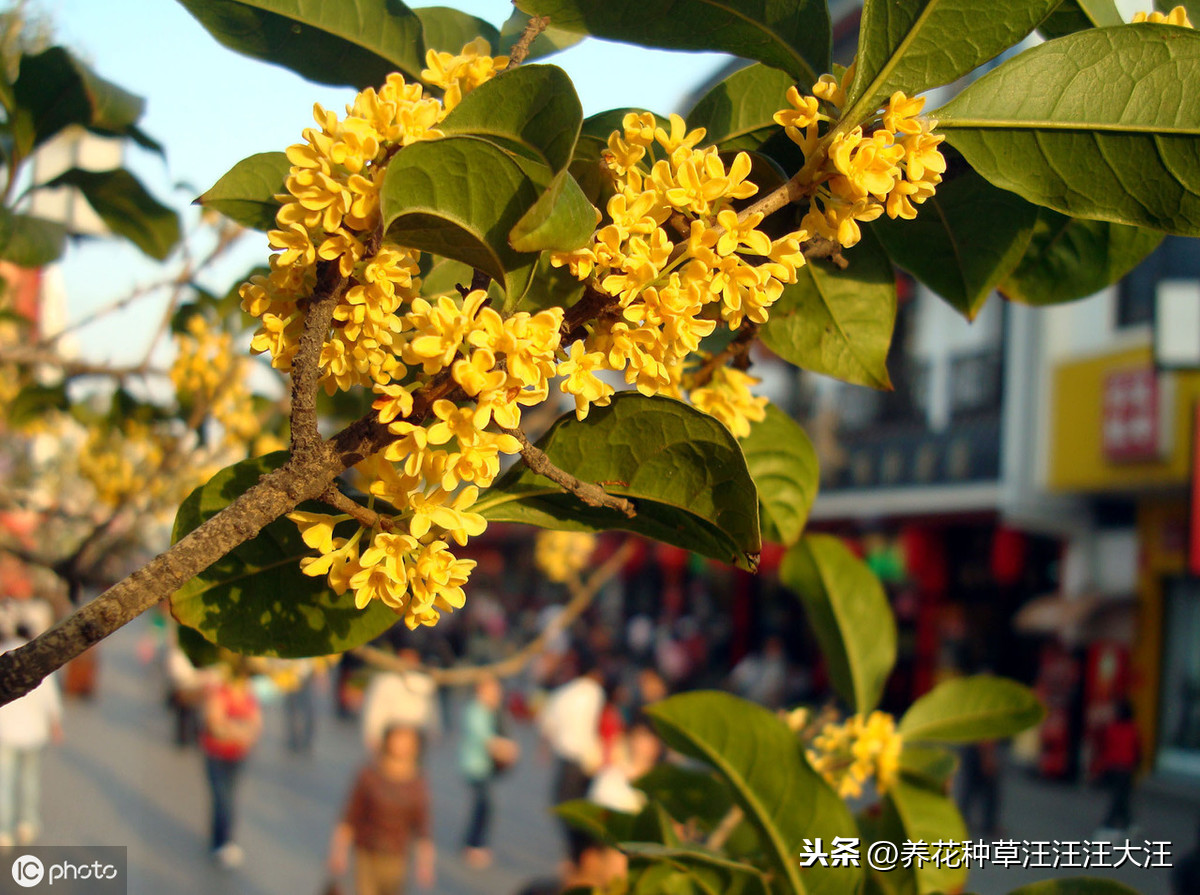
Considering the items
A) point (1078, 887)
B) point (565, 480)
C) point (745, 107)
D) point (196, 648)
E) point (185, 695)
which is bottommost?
point (185, 695)

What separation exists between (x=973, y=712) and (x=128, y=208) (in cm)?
155

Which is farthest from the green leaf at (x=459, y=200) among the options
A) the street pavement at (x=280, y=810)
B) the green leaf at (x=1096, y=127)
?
the street pavement at (x=280, y=810)

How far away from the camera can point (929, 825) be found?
1.30 m

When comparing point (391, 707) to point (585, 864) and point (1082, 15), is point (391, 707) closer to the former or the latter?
point (585, 864)

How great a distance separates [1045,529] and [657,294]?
10834mm

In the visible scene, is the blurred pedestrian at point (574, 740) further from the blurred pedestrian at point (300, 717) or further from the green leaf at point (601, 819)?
the green leaf at point (601, 819)

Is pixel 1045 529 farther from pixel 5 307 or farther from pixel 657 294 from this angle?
pixel 657 294

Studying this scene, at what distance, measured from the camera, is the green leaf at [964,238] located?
101 cm

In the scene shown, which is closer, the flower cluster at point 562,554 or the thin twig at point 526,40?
the thin twig at point 526,40

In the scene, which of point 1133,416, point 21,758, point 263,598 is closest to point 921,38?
point 263,598

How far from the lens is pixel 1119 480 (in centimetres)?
930

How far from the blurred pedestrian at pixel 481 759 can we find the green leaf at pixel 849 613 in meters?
5.78

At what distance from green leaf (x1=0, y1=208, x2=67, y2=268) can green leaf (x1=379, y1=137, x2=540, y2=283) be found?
3.41 ft

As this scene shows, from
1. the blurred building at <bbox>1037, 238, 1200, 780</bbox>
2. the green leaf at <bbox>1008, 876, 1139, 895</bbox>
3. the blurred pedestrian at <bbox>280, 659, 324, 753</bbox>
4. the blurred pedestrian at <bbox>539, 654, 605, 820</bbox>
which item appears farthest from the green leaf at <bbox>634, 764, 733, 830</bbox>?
the blurred pedestrian at <bbox>280, 659, 324, 753</bbox>
